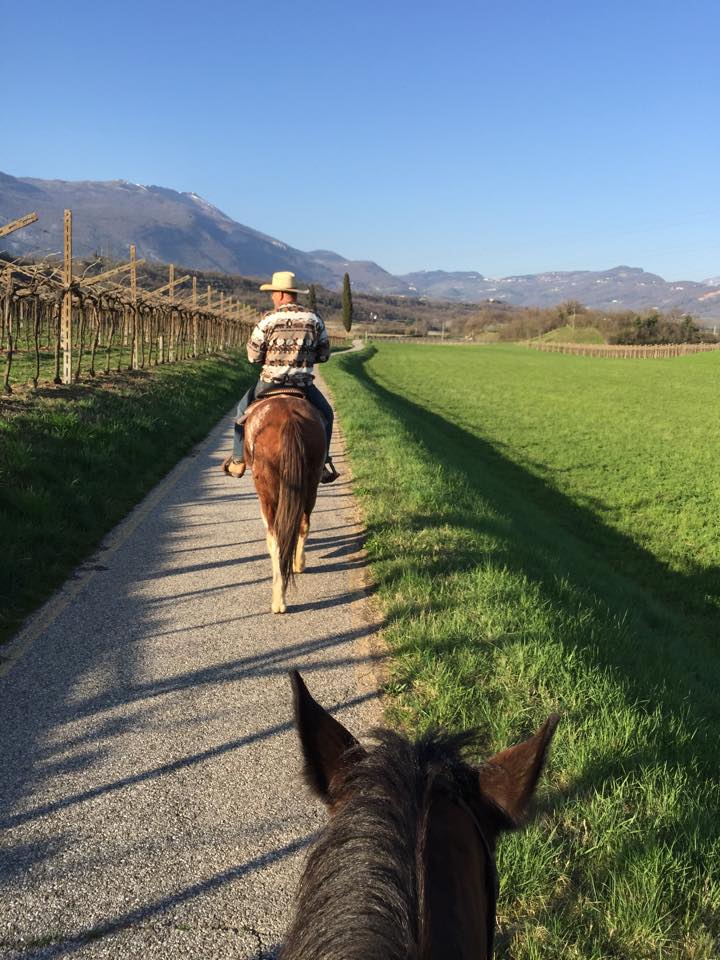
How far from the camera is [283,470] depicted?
567 centimetres

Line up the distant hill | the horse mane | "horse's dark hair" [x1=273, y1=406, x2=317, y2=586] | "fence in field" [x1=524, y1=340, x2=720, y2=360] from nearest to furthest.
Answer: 1. the horse mane
2. "horse's dark hair" [x1=273, y1=406, x2=317, y2=586]
3. "fence in field" [x1=524, y1=340, x2=720, y2=360]
4. the distant hill

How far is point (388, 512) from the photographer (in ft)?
27.2

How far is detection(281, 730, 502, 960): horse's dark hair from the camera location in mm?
950

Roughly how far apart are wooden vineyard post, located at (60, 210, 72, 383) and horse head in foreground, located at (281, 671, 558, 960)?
55.0 ft

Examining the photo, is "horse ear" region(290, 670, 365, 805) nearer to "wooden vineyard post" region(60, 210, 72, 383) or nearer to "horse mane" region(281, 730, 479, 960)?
"horse mane" region(281, 730, 479, 960)

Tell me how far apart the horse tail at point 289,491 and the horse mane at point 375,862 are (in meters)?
4.37

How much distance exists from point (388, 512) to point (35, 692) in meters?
4.76

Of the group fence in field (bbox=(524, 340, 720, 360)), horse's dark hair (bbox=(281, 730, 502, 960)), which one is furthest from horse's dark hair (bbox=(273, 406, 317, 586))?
fence in field (bbox=(524, 340, 720, 360))

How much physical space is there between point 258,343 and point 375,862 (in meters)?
5.58

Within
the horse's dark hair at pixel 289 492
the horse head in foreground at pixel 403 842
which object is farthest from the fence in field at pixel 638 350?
the horse head in foreground at pixel 403 842

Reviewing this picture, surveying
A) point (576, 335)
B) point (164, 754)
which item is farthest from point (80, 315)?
point (576, 335)

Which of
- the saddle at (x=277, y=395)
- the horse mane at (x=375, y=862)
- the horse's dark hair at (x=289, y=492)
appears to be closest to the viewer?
the horse mane at (x=375, y=862)

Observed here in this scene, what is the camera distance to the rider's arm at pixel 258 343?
20.3 ft

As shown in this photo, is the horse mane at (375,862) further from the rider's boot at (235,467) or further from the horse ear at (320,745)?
the rider's boot at (235,467)
